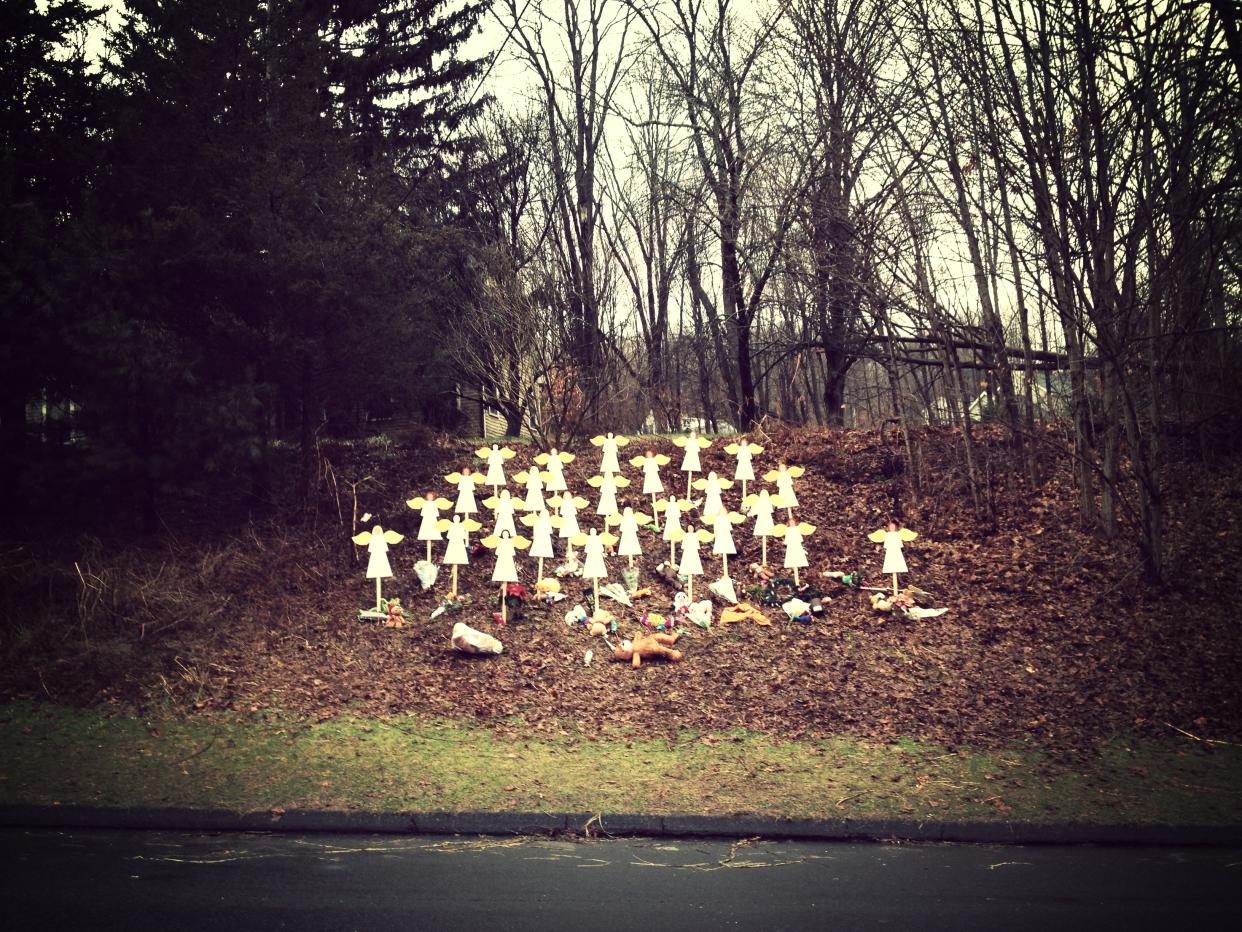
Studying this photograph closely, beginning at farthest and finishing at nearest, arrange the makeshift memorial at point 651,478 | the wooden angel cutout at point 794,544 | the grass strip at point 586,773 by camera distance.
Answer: the makeshift memorial at point 651,478
the wooden angel cutout at point 794,544
the grass strip at point 586,773

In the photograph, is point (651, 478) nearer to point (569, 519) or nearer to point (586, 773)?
point (569, 519)

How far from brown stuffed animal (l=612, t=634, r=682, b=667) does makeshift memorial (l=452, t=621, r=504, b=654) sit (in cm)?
134

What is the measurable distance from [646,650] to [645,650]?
0.01 metres

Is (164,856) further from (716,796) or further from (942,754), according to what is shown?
(942,754)

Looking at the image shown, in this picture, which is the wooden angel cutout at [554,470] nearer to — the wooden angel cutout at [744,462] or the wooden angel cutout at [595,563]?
the wooden angel cutout at [595,563]

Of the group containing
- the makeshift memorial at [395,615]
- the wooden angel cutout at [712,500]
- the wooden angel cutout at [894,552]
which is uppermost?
the wooden angel cutout at [712,500]

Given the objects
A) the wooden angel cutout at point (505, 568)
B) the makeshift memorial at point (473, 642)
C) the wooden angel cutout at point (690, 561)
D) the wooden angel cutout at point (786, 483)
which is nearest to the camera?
the makeshift memorial at point (473, 642)

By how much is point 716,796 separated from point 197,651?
6.35 m

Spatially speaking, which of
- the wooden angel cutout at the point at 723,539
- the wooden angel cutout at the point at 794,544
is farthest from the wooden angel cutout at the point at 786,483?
the wooden angel cutout at the point at 723,539

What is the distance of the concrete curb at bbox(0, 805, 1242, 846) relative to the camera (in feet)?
19.2

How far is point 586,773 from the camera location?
6.91 m

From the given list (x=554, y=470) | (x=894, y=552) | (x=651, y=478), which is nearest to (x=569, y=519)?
(x=554, y=470)

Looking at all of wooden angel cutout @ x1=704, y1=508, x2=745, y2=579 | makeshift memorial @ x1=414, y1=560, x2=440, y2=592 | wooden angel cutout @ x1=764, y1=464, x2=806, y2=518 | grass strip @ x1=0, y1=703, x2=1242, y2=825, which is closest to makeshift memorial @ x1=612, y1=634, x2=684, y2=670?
grass strip @ x1=0, y1=703, x2=1242, y2=825

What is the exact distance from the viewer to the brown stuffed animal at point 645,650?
30.1 feet
